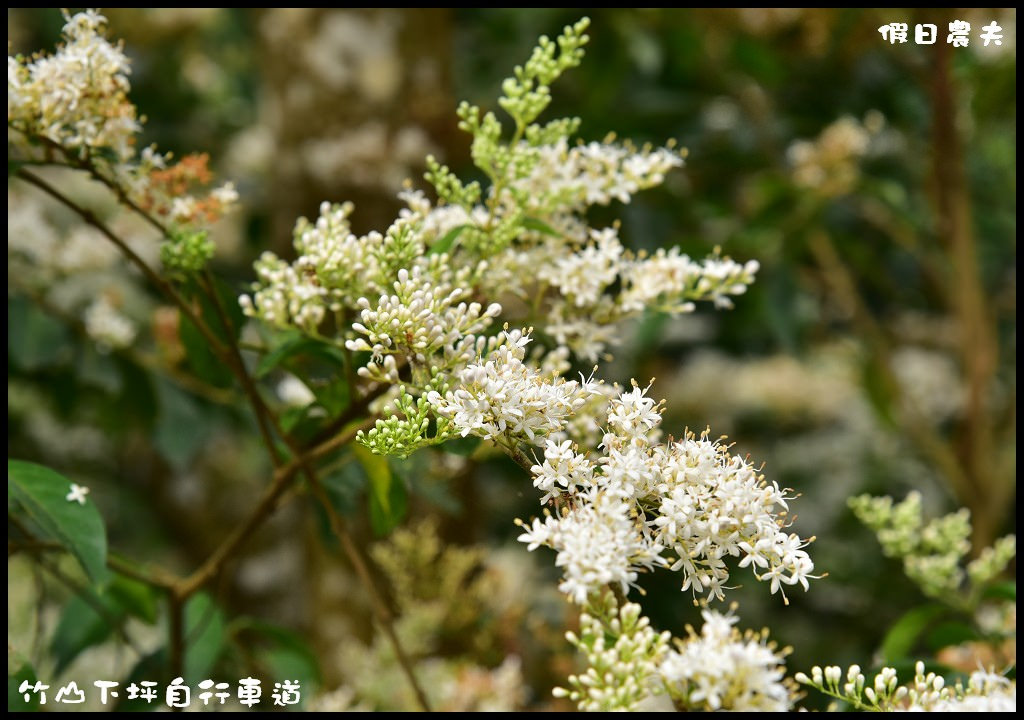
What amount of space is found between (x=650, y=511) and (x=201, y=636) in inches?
28.9

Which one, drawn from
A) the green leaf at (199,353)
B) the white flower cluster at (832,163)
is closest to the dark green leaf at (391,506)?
the green leaf at (199,353)

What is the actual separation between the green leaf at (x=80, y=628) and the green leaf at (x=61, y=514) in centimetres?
31

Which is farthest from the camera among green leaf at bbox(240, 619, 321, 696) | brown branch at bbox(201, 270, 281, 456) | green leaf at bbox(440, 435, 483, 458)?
green leaf at bbox(240, 619, 321, 696)

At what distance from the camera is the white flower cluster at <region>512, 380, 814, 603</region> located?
28.3 inches

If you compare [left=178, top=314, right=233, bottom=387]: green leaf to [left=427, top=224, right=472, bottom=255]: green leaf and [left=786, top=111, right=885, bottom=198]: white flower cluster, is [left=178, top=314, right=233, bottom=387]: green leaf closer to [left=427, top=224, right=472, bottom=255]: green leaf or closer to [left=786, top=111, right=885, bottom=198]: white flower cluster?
[left=427, top=224, right=472, bottom=255]: green leaf

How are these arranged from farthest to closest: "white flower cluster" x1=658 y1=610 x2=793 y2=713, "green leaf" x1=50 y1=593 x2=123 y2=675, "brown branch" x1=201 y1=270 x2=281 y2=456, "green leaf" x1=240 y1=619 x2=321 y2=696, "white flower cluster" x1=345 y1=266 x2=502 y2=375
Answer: "green leaf" x1=240 y1=619 x2=321 y2=696, "green leaf" x1=50 y1=593 x2=123 y2=675, "brown branch" x1=201 y1=270 x2=281 y2=456, "white flower cluster" x1=345 y1=266 x2=502 y2=375, "white flower cluster" x1=658 y1=610 x2=793 y2=713

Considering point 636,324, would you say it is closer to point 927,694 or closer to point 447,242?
point 447,242

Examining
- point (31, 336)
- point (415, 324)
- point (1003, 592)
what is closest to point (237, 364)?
point (415, 324)

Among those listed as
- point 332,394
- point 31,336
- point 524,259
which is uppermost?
point 31,336

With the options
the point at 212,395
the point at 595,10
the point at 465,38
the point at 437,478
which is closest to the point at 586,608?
the point at 437,478

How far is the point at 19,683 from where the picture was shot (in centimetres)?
99

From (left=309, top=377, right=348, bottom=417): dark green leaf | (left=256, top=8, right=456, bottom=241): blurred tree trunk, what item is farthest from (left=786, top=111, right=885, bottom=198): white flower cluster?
(left=309, top=377, right=348, bottom=417): dark green leaf

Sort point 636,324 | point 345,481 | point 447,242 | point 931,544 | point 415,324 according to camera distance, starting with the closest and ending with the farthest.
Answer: point 415,324 < point 447,242 < point 345,481 < point 931,544 < point 636,324

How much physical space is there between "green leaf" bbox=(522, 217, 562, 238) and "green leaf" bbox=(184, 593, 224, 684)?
66cm
